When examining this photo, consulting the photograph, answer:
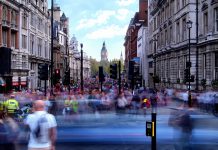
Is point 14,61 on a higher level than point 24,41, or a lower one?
lower

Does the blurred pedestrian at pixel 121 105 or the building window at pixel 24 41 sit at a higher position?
the building window at pixel 24 41

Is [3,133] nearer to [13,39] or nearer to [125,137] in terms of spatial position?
[125,137]

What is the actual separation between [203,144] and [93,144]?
11.3 feet

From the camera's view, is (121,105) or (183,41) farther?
(183,41)

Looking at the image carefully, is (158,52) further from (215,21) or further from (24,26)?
(215,21)

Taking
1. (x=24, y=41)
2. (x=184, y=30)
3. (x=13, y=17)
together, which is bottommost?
(x=24, y=41)

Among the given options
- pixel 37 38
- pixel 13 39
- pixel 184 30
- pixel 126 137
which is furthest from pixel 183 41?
pixel 126 137

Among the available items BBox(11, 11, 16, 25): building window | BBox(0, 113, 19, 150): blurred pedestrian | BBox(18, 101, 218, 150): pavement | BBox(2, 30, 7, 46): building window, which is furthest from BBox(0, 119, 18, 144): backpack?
BBox(11, 11, 16, 25): building window

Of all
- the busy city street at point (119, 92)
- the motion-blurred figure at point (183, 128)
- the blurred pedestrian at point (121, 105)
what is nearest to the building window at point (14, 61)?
the busy city street at point (119, 92)

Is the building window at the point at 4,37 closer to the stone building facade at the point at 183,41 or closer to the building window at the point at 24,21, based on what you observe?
the building window at the point at 24,21

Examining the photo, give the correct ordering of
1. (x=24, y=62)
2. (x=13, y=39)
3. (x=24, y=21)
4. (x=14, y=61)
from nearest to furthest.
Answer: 1. (x=13, y=39)
2. (x=14, y=61)
3. (x=24, y=21)
4. (x=24, y=62)

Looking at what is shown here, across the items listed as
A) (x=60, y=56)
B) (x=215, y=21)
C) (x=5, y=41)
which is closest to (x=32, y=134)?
(x=215, y=21)

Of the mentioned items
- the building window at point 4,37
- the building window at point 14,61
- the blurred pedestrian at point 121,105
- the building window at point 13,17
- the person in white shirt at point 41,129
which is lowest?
the blurred pedestrian at point 121,105

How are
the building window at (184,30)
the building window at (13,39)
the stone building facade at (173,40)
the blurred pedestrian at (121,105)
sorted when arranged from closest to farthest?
the blurred pedestrian at (121,105), the stone building facade at (173,40), the building window at (184,30), the building window at (13,39)
